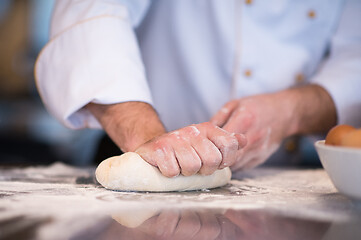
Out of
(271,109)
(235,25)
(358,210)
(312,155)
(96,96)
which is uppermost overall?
(235,25)

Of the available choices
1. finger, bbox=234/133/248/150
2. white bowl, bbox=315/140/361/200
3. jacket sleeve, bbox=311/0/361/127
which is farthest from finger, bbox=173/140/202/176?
jacket sleeve, bbox=311/0/361/127

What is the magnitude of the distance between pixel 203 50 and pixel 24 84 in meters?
3.27

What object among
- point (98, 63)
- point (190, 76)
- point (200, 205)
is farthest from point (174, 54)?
point (200, 205)

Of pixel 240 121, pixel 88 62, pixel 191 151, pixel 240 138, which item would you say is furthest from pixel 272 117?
pixel 88 62

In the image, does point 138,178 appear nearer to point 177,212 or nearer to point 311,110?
point 177,212

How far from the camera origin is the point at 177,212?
66cm

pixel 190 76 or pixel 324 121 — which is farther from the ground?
pixel 190 76

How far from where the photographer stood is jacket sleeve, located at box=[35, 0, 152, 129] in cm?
104

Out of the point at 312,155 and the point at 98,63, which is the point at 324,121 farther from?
the point at 98,63

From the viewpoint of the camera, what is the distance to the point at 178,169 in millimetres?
800

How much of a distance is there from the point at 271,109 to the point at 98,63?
501 millimetres

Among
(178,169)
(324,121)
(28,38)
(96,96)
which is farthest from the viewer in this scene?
(28,38)

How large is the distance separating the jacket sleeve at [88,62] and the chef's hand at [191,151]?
24 cm

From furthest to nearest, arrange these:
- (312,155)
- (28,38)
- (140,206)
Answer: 1. (28,38)
2. (312,155)
3. (140,206)
